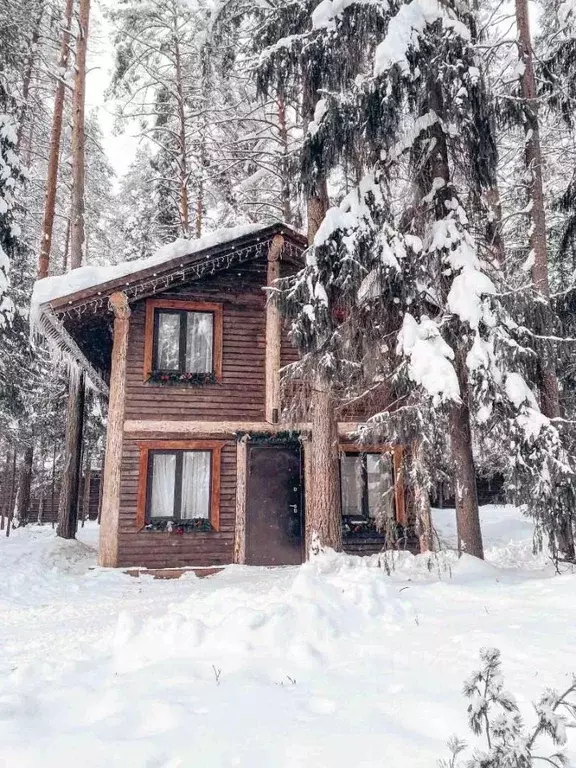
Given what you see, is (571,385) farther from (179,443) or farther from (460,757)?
(460,757)

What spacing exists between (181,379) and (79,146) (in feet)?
25.1

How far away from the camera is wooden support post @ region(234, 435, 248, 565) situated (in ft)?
35.5

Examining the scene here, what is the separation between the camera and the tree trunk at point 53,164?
13.8 meters

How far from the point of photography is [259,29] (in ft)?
31.2

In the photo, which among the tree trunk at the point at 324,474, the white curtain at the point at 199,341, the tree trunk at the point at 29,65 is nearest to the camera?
the tree trunk at the point at 324,474

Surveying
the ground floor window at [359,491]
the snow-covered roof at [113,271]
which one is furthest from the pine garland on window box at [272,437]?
the snow-covered roof at [113,271]

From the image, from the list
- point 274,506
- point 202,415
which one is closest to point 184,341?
point 202,415

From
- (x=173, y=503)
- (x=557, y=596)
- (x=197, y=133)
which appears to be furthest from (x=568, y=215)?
(x=197, y=133)

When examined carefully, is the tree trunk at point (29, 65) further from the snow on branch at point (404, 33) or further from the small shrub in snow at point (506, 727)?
the small shrub in snow at point (506, 727)

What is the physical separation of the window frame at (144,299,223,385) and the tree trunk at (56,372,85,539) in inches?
141

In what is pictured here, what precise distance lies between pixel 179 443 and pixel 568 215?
8.72m

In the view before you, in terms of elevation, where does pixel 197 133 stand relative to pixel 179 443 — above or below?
above

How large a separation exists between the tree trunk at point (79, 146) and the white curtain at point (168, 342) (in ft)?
12.6

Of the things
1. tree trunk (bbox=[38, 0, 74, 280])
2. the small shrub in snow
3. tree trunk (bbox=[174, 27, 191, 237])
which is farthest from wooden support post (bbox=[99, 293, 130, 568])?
the small shrub in snow
